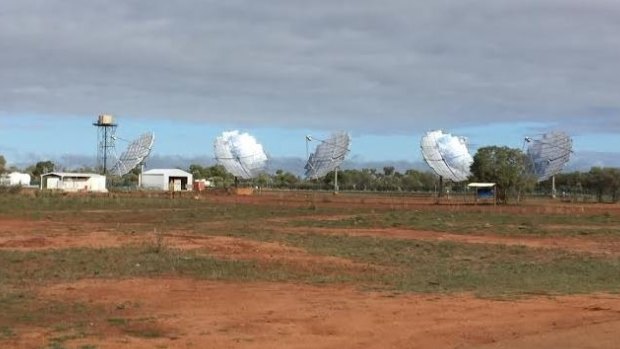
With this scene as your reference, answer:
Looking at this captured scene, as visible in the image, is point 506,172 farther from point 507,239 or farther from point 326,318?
point 326,318

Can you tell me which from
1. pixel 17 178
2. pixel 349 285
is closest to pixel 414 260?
pixel 349 285

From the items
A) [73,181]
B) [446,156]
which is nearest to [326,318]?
[446,156]

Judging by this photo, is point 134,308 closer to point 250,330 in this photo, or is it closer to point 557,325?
point 250,330

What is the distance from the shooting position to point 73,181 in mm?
115938

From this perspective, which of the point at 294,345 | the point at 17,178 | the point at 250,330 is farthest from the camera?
the point at 17,178

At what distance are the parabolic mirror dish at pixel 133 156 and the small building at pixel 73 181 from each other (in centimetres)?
479

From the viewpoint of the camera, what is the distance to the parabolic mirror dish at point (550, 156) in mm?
103000

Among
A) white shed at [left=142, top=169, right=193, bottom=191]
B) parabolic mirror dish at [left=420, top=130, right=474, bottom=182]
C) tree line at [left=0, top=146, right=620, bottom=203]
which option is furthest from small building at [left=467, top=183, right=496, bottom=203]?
white shed at [left=142, top=169, right=193, bottom=191]

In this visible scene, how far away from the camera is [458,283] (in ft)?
60.6

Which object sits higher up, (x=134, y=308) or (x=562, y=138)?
(x=562, y=138)

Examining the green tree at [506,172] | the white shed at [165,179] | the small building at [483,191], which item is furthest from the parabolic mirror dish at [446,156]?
the white shed at [165,179]

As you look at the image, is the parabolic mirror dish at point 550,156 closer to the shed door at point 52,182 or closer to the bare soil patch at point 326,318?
the shed door at point 52,182

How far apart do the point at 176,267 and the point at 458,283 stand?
21.9 ft

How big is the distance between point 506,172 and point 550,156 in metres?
29.4
